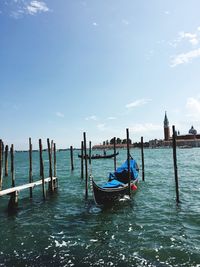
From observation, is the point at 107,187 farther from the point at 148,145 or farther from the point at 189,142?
the point at 148,145

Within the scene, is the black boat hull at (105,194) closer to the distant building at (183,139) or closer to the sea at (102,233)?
the sea at (102,233)

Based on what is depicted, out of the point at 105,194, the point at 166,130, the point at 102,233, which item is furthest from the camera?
the point at 166,130

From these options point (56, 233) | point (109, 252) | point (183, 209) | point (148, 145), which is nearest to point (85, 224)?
point (56, 233)

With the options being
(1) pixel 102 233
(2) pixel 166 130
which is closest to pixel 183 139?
(2) pixel 166 130

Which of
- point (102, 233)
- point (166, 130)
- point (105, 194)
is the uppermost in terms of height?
point (166, 130)

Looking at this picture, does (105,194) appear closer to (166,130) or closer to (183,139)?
(166,130)

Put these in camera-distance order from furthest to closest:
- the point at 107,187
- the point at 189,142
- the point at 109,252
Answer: the point at 189,142
the point at 107,187
the point at 109,252

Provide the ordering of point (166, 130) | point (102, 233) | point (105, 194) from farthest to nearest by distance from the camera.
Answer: point (166, 130), point (105, 194), point (102, 233)

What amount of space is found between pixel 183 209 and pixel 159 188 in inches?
231

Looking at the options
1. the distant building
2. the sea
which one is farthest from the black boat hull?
the distant building

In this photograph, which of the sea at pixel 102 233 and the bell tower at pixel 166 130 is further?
the bell tower at pixel 166 130

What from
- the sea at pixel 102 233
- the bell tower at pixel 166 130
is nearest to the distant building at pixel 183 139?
the bell tower at pixel 166 130

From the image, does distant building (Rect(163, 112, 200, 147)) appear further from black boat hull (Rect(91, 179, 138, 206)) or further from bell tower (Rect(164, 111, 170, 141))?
black boat hull (Rect(91, 179, 138, 206))

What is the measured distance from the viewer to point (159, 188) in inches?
705
